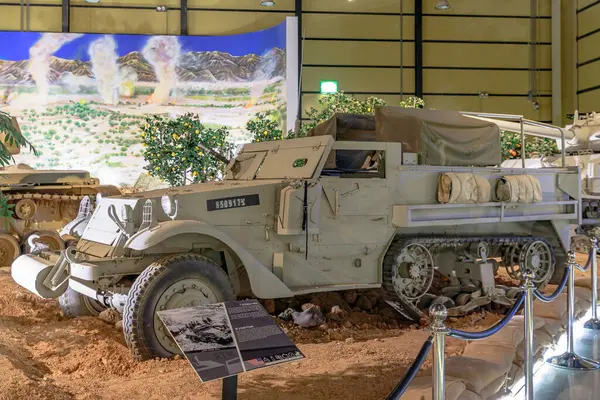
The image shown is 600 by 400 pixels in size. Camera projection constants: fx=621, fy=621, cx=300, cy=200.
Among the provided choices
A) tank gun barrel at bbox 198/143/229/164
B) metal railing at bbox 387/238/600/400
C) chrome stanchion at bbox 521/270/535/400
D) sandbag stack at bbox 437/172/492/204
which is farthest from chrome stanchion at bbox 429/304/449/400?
tank gun barrel at bbox 198/143/229/164

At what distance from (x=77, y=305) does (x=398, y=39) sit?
617 inches

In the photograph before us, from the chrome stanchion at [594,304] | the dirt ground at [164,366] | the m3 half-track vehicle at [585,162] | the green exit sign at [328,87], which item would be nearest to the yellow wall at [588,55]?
the m3 half-track vehicle at [585,162]

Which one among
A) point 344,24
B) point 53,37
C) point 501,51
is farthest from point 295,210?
point 501,51

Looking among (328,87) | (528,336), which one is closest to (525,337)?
(528,336)

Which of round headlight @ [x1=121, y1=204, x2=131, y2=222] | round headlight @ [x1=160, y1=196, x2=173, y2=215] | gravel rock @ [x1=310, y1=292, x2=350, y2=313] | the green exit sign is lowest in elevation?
gravel rock @ [x1=310, y1=292, x2=350, y2=313]

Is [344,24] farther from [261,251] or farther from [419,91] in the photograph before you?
[261,251]

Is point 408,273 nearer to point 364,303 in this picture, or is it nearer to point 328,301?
point 364,303

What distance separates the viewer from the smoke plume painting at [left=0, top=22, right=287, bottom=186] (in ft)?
54.4

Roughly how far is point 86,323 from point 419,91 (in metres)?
15.6

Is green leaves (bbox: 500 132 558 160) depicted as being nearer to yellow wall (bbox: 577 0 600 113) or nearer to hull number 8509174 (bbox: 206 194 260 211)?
yellow wall (bbox: 577 0 600 113)

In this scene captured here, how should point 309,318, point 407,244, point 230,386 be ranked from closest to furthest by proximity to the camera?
point 230,386, point 309,318, point 407,244

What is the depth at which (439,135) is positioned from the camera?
733cm

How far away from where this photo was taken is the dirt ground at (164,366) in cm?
424

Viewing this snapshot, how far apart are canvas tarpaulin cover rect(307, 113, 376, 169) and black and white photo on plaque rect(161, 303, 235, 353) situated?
4728mm
